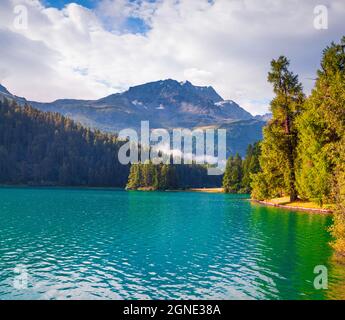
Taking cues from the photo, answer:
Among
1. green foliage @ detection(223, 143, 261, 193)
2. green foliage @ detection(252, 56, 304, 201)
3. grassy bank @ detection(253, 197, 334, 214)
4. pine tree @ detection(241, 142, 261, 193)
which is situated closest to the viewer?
grassy bank @ detection(253, 197, 334, 214)

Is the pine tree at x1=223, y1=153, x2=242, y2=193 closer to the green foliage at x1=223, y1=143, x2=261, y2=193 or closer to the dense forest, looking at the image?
the green foliage at x1=223, y1=143, x2=261, y2=193

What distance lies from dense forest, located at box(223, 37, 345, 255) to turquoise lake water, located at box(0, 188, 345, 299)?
14.2 m

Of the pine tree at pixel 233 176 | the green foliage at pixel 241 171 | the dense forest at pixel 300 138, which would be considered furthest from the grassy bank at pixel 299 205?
the pine tree at pixel 233 176

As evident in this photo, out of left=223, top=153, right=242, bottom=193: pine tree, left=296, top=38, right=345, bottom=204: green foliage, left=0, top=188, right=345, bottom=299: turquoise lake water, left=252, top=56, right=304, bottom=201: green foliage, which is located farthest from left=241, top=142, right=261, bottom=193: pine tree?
left=0, top=188, right=345, bottom=299: turquoise lake water

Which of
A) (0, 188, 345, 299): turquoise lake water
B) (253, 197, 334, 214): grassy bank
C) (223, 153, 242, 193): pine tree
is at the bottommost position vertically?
(0, 188, 345, 299): turquoise lake water

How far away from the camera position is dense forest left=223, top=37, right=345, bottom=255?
Answer: 61.8m

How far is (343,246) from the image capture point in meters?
31.0

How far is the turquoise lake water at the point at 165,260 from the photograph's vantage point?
21.7 m

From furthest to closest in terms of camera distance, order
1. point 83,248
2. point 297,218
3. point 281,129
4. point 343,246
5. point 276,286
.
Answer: point 281,129
point 297,218
point 83,248
point 343,246
point 276,286

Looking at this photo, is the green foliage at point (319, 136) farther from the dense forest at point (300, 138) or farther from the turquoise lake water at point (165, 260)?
the turquoise lake water at point (165, 260)
